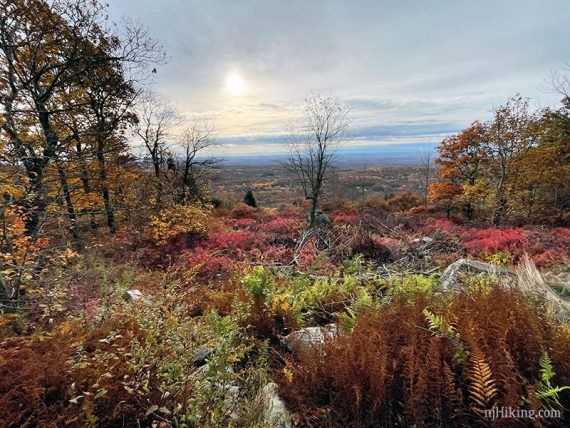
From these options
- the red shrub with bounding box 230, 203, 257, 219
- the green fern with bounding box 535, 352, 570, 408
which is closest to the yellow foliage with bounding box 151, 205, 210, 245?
the red shrub with bounding box 230, 203, 257, 219

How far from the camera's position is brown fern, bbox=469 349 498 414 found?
4.74 ft

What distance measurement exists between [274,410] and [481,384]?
1192mm

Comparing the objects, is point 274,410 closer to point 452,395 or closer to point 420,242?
point 452,395

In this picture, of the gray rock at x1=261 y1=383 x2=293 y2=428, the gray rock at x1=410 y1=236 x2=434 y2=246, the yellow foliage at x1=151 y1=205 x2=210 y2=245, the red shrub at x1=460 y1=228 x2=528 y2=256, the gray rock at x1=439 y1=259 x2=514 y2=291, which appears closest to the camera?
the gray rock at x1=261 y1=383 x2=293 y2=428

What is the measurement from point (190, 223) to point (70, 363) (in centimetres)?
1050

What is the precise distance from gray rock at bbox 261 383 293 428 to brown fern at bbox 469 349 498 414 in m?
1.02

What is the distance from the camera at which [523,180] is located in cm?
1562

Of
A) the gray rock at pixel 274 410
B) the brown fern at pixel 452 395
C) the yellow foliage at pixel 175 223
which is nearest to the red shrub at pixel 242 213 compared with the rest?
the yellow foliage at pixel 175 223

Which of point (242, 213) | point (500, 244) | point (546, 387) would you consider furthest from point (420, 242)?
point (242, 213)

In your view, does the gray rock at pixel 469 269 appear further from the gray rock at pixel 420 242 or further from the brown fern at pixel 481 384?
the gray rock at pixel 420 242

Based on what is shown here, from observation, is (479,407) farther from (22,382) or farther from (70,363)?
(22,382)

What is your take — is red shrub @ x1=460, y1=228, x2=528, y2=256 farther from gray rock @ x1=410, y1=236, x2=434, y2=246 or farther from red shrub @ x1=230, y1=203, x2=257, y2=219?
red shrub @ x1=230, y1=203, x2=257, y2=219

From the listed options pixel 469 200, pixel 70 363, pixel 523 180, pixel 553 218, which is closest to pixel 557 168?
pixel 523 180

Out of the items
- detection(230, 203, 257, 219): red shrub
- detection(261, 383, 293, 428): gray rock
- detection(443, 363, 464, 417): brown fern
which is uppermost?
detection(443, 363, 464, 417): brown fern
